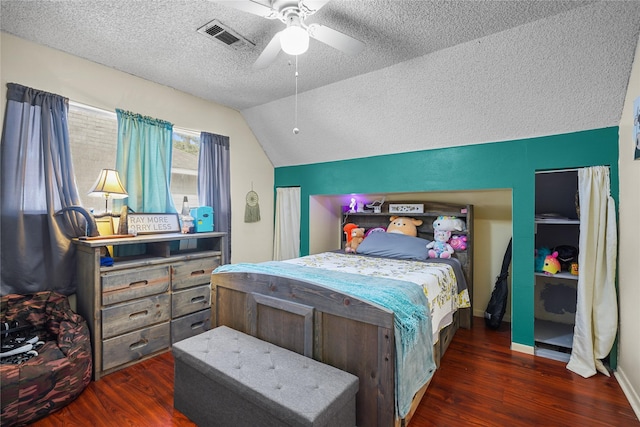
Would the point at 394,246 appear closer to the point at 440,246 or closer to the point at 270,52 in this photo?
the point at 440,246

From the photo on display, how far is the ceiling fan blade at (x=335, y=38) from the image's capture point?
1676mm

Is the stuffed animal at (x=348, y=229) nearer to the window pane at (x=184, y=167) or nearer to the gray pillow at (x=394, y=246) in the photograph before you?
the gray pillow at (x=394, y=246)

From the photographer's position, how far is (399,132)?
3.12m

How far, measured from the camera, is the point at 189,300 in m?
2.76

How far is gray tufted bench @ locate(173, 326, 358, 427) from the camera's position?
133 centimetres

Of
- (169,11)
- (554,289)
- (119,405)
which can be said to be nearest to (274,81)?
(169,11)

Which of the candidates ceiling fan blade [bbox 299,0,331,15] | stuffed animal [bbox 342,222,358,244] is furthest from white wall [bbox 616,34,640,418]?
stuffed animal [bbox 342,222,358,244]

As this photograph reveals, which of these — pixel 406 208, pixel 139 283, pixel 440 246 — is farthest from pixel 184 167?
pixel 440 246

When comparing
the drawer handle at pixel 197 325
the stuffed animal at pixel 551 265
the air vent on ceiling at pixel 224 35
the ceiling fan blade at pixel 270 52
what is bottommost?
the drawer handle at pixel 197 325

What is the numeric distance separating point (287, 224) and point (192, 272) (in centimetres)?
166

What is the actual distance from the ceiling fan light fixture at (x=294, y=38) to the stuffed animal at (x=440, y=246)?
2.45 metres

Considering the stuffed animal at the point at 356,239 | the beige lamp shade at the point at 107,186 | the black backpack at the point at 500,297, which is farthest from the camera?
the stuffed animal at the point at 356,239

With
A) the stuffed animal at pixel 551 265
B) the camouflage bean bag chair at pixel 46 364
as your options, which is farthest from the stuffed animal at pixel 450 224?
the camouflage bean bag chair at pixel 46 364

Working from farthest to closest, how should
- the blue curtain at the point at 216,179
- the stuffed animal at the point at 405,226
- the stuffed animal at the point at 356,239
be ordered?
the stuffed animal at the point at 356,239 < the stuffed animal at the point at 405,226 < the blue curtain at the point at 216,179
